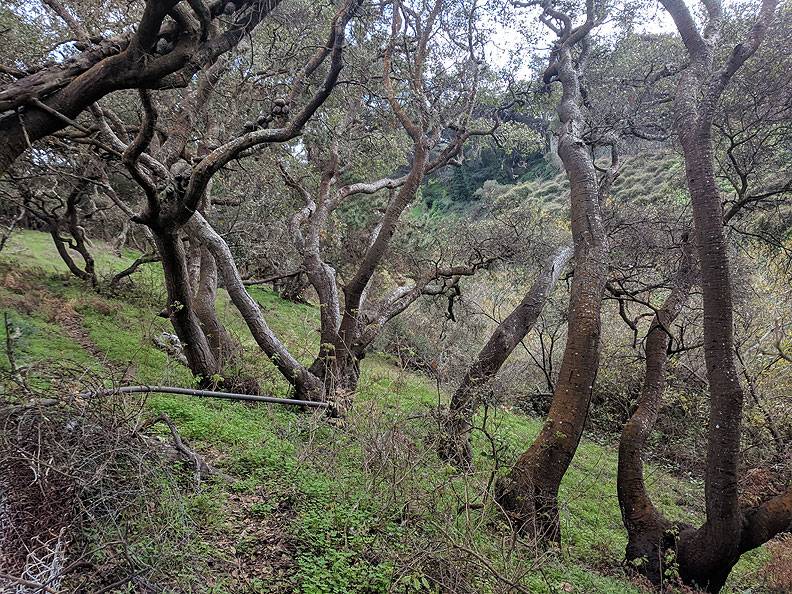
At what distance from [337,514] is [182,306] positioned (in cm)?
429

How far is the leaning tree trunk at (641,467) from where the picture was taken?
497 centimetres

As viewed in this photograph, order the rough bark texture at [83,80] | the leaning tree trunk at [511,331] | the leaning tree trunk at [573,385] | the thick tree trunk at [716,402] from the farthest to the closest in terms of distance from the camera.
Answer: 1. the leaning tree trunk at [511,331]
2. the leaning tree trunk at [573,385]
3. the thick tree trunk at [716,402]
4. the rough bark texture at [83,80]

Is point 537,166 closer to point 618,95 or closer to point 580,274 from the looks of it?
point 618,95

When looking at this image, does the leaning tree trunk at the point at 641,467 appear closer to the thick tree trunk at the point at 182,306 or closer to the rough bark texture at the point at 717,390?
the rough bark texture at the point at 717,390

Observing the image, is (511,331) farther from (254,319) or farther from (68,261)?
(68,261)

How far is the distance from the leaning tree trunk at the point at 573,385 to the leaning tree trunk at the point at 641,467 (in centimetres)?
110

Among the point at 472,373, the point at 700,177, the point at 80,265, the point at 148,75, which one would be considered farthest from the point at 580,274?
the point at 80,265

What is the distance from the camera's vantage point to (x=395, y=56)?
849cm

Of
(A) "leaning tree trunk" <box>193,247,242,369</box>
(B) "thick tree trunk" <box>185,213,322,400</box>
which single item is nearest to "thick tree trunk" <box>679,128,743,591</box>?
(B) "thick tree trunk" <box>185,213,322,400</box>

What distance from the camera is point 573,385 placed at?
4918 mm

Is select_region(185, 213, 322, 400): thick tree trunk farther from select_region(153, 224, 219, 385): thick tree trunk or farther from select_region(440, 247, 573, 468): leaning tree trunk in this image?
select_region(440, 247, 573, 468): leaning tree trunk

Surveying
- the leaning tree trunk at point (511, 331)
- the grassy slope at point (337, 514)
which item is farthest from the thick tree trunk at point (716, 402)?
the leaning tree trunk at point (511, 331)

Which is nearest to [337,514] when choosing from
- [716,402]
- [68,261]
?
[716,402]

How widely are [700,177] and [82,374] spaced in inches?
252
